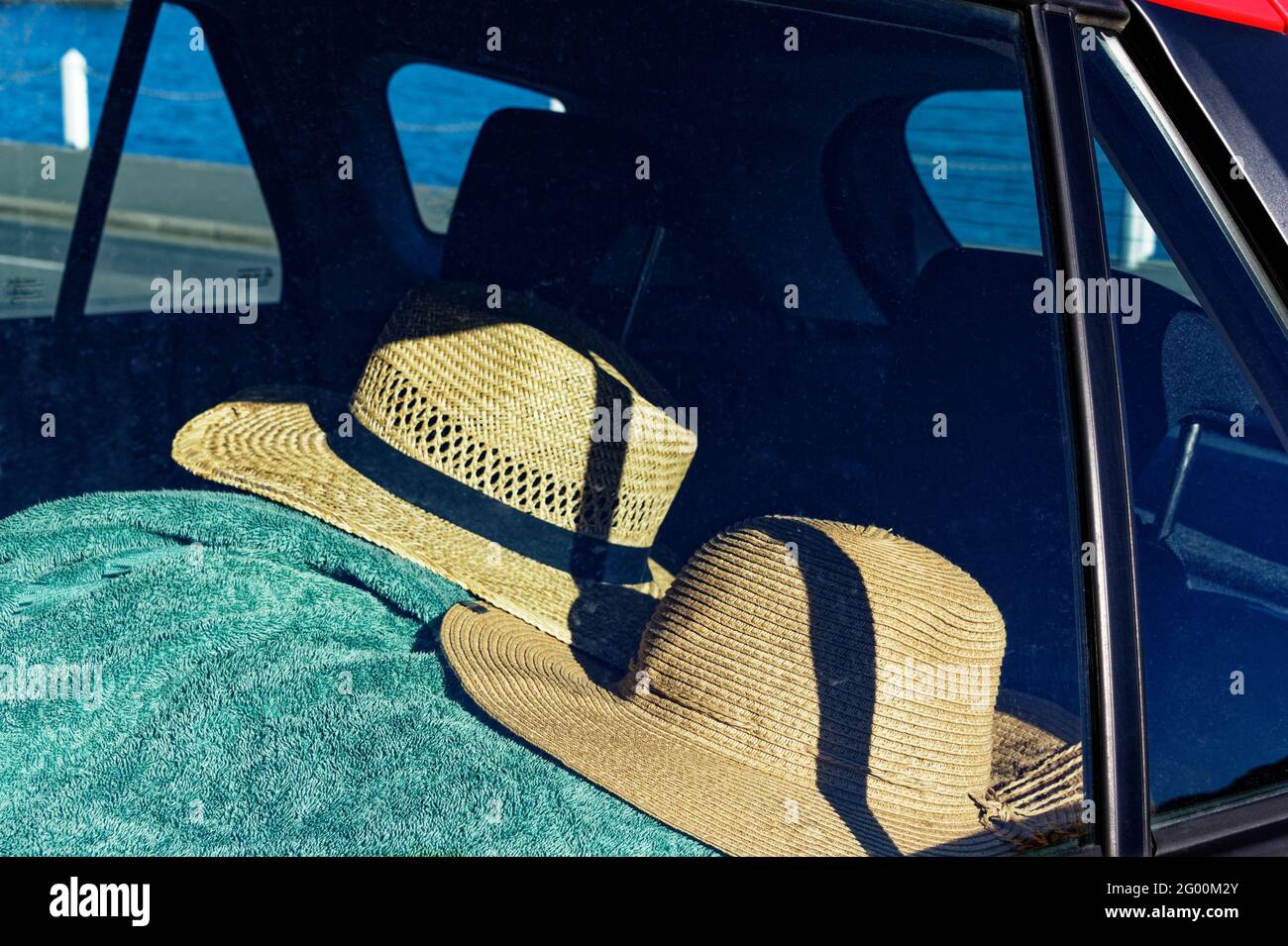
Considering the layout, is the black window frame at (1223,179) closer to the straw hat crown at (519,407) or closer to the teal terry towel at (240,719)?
the teal terry towel at (240,719)

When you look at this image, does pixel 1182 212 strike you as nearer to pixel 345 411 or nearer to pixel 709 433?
pixel 709 433

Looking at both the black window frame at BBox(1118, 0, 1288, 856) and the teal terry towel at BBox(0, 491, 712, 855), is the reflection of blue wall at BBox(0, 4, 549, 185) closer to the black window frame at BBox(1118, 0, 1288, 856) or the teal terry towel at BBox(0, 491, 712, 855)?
the teal terry towel at BBox(0, 491, 712, 855)

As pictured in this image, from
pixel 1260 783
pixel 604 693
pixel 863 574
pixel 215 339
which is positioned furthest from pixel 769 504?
pixel 215 339

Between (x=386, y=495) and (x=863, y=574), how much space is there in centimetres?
77

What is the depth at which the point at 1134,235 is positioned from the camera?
58.4 inches

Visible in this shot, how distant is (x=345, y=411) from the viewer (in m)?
1.98

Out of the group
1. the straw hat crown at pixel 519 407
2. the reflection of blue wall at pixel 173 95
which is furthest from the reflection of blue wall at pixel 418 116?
the straw hat crown at pixel 519 407

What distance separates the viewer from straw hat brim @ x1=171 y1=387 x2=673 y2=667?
1671 millimetres

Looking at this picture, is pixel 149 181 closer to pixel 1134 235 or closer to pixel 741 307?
pixel 741 307

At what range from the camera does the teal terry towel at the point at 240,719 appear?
1.10 meters

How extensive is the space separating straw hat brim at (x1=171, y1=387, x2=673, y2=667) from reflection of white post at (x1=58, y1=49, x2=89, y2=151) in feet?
1.62

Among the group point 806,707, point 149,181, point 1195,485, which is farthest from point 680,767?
point 149,181

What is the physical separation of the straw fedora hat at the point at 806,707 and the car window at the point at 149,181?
3.19 ft

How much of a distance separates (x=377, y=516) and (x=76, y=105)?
91 cm
